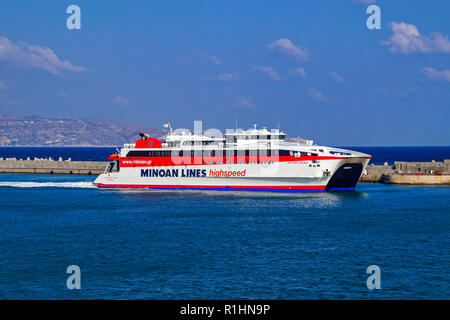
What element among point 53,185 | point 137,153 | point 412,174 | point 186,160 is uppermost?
point 137,153

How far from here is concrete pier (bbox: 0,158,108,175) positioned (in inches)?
3396

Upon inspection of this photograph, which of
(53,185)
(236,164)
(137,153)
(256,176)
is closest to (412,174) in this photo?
(256,176)

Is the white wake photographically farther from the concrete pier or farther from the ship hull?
the concrete pier

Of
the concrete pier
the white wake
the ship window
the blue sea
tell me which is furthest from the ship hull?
the concrete pier

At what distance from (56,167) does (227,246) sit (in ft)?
205

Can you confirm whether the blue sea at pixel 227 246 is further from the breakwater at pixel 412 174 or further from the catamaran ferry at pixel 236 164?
the breakwater at pixel 412 174

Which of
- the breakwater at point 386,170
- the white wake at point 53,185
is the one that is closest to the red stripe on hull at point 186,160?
the white wake at point 53,185

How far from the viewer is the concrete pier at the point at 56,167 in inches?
3396

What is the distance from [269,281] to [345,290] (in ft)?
10.2

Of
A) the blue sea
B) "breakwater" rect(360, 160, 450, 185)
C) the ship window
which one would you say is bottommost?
the blue sea

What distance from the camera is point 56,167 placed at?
87.9m

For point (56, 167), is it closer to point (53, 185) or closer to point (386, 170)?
point (53, 185)

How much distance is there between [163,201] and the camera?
51156mm
